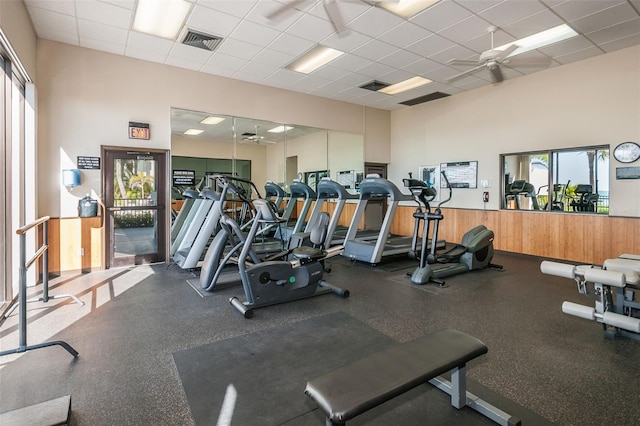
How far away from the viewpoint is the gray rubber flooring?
2113 millimetres

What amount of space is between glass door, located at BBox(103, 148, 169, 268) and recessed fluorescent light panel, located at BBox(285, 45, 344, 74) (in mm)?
3063

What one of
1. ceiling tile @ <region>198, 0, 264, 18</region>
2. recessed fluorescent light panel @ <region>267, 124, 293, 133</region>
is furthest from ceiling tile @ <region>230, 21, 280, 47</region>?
recessed fluorescent light panel @ <region>267, 124, 293, 133</region>

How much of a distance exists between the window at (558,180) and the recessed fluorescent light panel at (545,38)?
2.04 meters

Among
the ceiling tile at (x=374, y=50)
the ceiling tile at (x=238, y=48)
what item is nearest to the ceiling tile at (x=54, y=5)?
the ceiling tile at (x=238, y=48)

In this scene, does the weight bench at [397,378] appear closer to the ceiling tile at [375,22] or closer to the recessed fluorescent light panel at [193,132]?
the ceiling tile at [375,22]

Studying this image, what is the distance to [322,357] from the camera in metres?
2.69

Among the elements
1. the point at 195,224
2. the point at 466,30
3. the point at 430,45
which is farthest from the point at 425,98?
the point at 195,224

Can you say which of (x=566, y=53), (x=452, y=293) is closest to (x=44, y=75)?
(x=452, y=293)

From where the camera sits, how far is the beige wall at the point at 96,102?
5172 millimetres

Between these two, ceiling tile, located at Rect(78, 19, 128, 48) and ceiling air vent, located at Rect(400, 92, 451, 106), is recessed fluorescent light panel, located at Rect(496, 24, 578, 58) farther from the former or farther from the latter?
ceiling tile, located at Rect(78, 19, 128, 48)

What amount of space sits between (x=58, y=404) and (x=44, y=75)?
17.2 ft

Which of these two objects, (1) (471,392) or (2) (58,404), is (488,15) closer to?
(1) (471,392)

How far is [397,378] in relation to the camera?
158 centimetres

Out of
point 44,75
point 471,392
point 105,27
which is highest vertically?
point 105,27
